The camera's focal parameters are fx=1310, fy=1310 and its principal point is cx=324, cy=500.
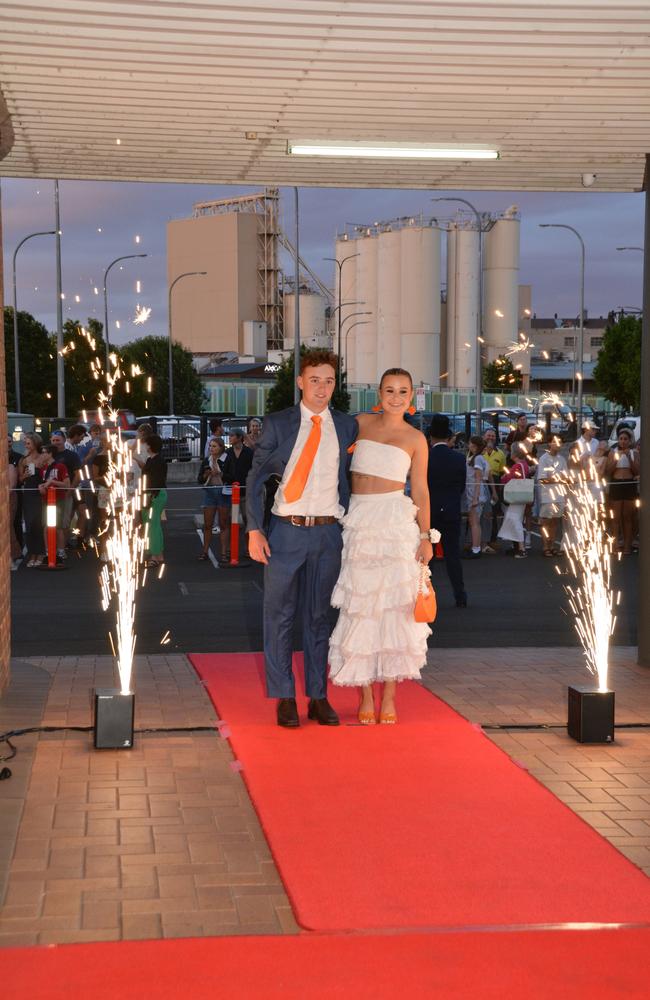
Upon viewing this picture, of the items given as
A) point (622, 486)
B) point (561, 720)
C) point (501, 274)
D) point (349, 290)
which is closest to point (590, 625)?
point (561, 720)

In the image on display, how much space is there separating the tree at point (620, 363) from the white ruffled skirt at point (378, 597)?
7225 cm

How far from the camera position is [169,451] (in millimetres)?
38312

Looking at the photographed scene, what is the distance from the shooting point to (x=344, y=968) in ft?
13.8

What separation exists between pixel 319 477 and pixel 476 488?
12719 mm

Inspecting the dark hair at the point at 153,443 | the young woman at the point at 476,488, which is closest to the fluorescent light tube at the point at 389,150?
the dark hair at the point at 153,443

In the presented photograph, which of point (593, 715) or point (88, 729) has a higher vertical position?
point (593, 715)

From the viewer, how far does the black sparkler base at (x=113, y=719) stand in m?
7.11

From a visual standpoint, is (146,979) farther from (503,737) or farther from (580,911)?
(503,737)

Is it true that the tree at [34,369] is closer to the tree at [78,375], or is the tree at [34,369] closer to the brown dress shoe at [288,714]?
the tree at [78,375]

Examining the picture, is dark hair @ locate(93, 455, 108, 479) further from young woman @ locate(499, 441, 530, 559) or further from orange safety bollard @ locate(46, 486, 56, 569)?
young woman @ locate(499, 441, 530, 559)

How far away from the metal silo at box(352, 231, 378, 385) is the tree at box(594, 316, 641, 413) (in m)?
15.3

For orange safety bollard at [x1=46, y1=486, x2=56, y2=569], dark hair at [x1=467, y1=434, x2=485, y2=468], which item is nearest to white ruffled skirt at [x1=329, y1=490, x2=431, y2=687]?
orange safety bollard at [x1=46, y1=486, x2=56, y2=569]

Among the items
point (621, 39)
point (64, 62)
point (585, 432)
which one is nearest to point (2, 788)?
point (64, 62)

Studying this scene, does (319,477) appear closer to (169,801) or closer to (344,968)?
(169,801)
